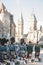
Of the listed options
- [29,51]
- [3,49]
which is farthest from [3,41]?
[29,51]

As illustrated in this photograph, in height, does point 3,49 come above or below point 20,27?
below

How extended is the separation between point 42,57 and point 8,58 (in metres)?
0.38

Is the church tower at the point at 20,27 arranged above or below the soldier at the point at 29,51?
above

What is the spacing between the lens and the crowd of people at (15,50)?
6.94ft

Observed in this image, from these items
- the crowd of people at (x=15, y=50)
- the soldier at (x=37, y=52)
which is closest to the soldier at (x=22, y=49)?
the crowd of people at (x=15, y=50)

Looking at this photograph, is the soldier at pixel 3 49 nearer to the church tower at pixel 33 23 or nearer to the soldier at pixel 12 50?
the soldier at pixel 12 50

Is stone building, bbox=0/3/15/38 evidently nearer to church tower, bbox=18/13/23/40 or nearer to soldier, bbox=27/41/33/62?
church tower, bbox=18/13/23/40

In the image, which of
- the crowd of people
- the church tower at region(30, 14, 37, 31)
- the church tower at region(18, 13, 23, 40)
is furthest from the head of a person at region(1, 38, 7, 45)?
the church tower at region(30, 14, 37, 31)

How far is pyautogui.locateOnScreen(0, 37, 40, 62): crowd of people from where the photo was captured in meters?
2.12

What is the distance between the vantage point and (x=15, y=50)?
220 centimetres

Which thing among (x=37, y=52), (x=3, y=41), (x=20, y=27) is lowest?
(x=37, y=52)

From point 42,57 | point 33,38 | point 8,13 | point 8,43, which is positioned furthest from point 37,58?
point 8,13

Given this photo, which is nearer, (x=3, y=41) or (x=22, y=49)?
(x=3, y=41)

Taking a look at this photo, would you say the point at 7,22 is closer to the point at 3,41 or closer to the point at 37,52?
the point at 3,41
